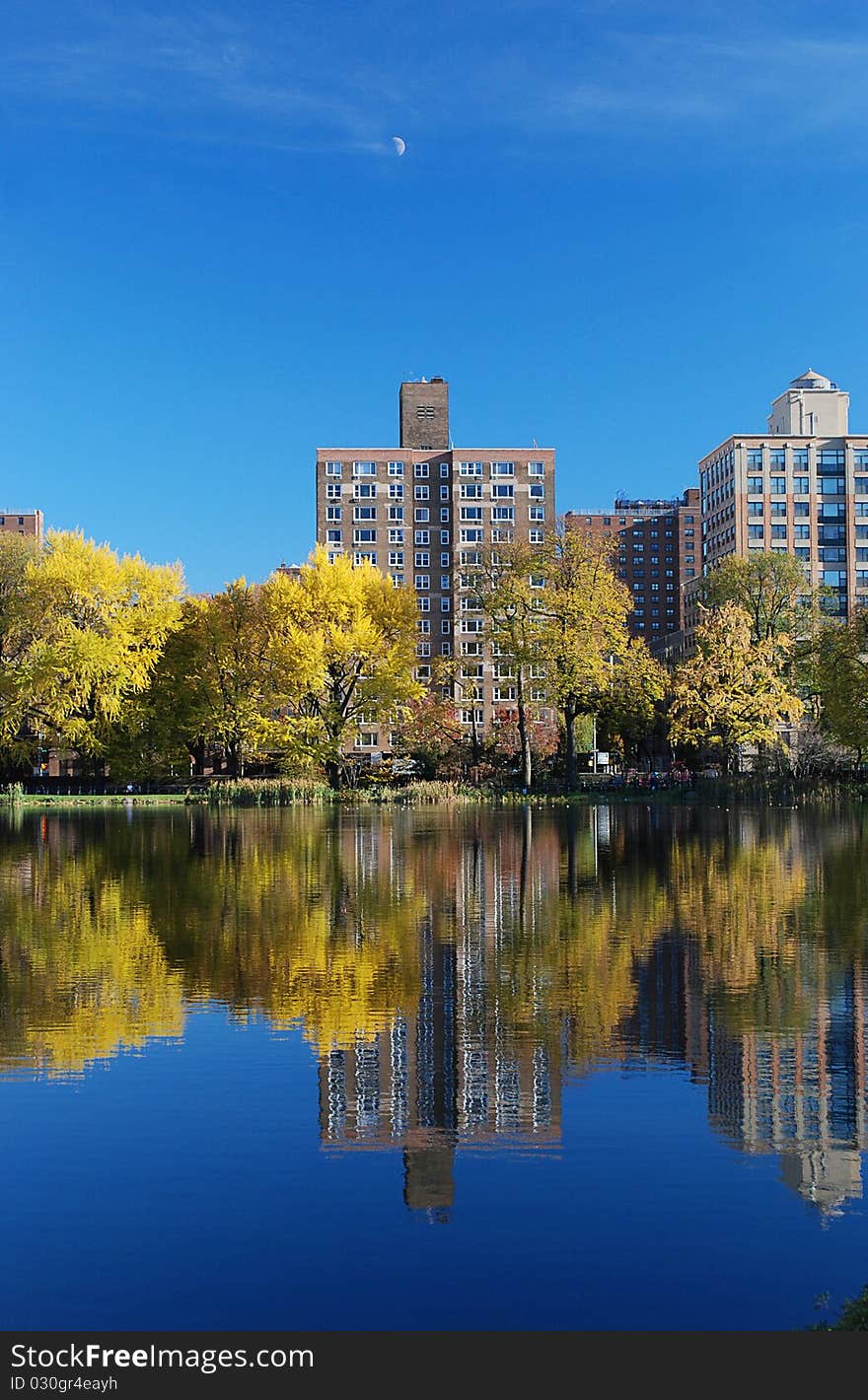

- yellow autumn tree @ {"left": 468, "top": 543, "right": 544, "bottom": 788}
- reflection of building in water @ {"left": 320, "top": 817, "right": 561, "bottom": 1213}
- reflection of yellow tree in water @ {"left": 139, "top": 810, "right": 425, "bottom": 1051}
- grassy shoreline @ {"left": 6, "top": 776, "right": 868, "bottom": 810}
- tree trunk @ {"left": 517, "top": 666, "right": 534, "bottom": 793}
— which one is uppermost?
yellow autumn tree @ {"left": 468, "top": 543, "right": 544, "bottom": 788}

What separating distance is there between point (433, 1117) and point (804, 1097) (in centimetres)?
252

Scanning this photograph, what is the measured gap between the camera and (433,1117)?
27.7 ft

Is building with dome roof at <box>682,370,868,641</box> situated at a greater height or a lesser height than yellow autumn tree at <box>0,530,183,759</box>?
greater

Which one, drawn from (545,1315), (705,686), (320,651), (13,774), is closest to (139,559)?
(320,651)

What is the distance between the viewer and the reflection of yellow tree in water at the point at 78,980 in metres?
10.8

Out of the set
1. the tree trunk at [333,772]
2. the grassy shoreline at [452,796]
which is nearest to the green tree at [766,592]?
the grassy shoreline at [452,796]

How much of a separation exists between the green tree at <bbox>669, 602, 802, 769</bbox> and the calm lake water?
49.4m

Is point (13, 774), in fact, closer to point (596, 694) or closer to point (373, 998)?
point (596, 694)

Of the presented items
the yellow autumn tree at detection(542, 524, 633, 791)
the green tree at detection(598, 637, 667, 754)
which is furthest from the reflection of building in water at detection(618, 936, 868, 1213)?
the yellow autumn tree at detection(542, 524, 633, 791)

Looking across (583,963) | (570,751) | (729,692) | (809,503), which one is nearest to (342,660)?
(570,751)

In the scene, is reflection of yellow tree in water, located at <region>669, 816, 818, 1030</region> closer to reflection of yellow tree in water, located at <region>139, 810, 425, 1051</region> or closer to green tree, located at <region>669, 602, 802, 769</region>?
reflection of yellow tree in water, located at <region>139, 810, 425, 1051</region>

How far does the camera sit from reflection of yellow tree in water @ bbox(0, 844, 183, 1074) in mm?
10812

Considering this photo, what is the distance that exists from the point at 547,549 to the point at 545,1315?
6789 centimetres

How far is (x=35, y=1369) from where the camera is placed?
5086 mm
